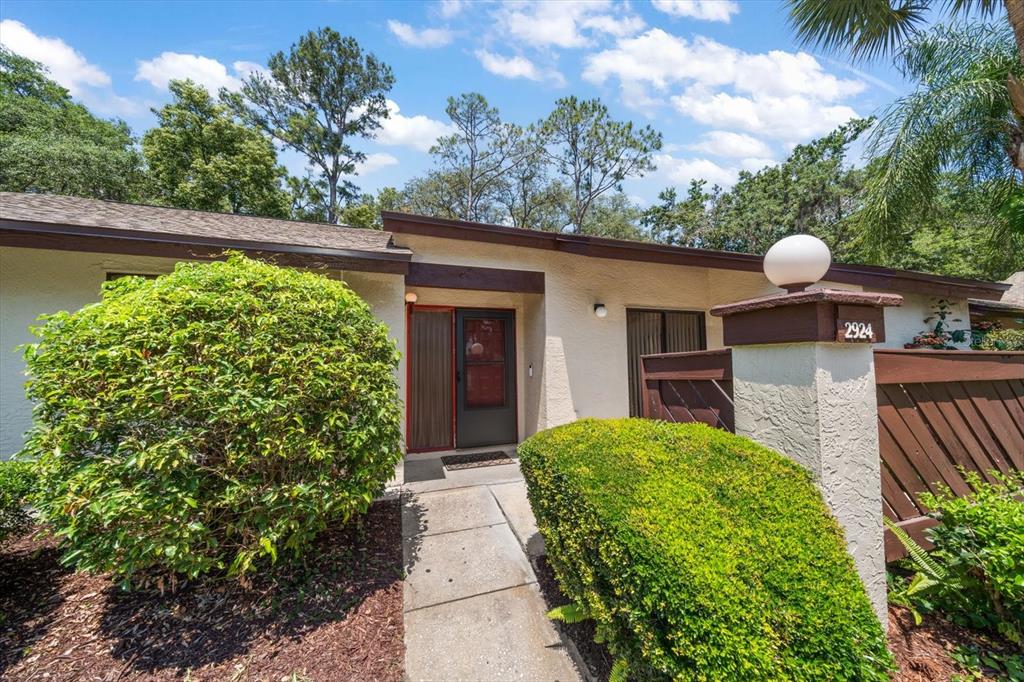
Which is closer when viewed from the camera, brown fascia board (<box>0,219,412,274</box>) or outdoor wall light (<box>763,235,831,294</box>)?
outdoor wall light (<box>763,235,831,294</box>)

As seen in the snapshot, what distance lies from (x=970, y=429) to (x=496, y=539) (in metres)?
3.64

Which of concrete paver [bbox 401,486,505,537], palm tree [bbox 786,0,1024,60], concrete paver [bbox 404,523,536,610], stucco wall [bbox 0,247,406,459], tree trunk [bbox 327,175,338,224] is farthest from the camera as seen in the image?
tree trunk [bbox 327,175,338,224]

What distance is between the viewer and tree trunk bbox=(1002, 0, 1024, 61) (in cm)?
568

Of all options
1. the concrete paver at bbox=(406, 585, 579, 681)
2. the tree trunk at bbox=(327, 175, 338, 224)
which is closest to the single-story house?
the concrete paver at bbox=(406, 585, 579, 681)

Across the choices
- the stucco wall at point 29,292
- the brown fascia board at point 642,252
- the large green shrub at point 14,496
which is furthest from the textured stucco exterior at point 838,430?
the stucco wall at point 29,292

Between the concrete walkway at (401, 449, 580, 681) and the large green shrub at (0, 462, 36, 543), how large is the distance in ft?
9.40

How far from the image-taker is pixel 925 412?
244 centimetres

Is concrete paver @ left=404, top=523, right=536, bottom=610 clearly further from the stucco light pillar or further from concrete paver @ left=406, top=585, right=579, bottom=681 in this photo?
the stucco light pillar

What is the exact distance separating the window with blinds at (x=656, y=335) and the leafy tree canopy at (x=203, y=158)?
1791 cm

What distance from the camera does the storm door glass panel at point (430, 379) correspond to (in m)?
5.91

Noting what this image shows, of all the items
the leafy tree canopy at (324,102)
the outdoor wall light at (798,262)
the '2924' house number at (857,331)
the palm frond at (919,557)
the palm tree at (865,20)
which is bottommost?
the palm frond at (919,557)

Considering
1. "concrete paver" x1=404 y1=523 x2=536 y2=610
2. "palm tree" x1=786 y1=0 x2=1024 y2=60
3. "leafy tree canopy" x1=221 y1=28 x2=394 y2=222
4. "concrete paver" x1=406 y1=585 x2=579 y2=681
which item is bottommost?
"concrete paver" x1=406 y1=585 x2=579 y2=681

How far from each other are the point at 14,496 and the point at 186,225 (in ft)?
11.8

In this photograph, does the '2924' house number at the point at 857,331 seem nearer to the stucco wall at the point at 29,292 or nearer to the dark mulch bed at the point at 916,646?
the dark mulch bed at the point at 916,646
